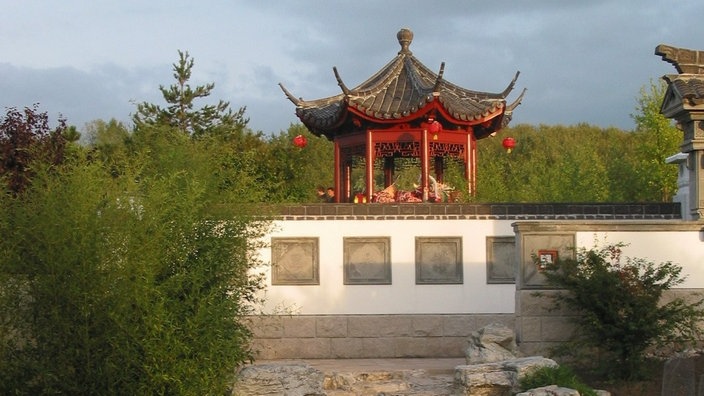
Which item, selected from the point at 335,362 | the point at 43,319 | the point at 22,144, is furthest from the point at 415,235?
the point at 22,144

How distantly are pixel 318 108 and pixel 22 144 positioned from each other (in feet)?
12.8

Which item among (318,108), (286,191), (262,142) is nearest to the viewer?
(318,108)

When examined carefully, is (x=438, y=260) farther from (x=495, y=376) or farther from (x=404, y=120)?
(x=495, y=376)

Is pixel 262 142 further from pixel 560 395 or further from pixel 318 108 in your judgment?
pixel 560 395

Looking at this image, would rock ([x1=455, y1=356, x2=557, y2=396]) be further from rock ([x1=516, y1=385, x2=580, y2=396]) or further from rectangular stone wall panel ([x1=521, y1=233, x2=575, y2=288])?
rectangular stone wall panel ([x1=521, y1=233, x2=575, y2=288])

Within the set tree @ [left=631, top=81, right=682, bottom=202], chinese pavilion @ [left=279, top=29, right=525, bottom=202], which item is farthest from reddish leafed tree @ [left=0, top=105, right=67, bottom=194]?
tree @ [left=631, top=81, right=682, bottom=202]

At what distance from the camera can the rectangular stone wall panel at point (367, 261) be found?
1197 cm

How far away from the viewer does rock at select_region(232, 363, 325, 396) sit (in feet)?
31.2

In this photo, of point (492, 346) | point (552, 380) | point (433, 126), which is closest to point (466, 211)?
point (433, 126)

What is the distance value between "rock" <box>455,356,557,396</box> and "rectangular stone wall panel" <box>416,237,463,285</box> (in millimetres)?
2401

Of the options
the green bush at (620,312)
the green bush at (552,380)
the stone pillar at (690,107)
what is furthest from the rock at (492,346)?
the stone pillar at (690,107)

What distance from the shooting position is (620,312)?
9.84m

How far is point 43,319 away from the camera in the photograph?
914cm

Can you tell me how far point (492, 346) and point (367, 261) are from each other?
225cm
